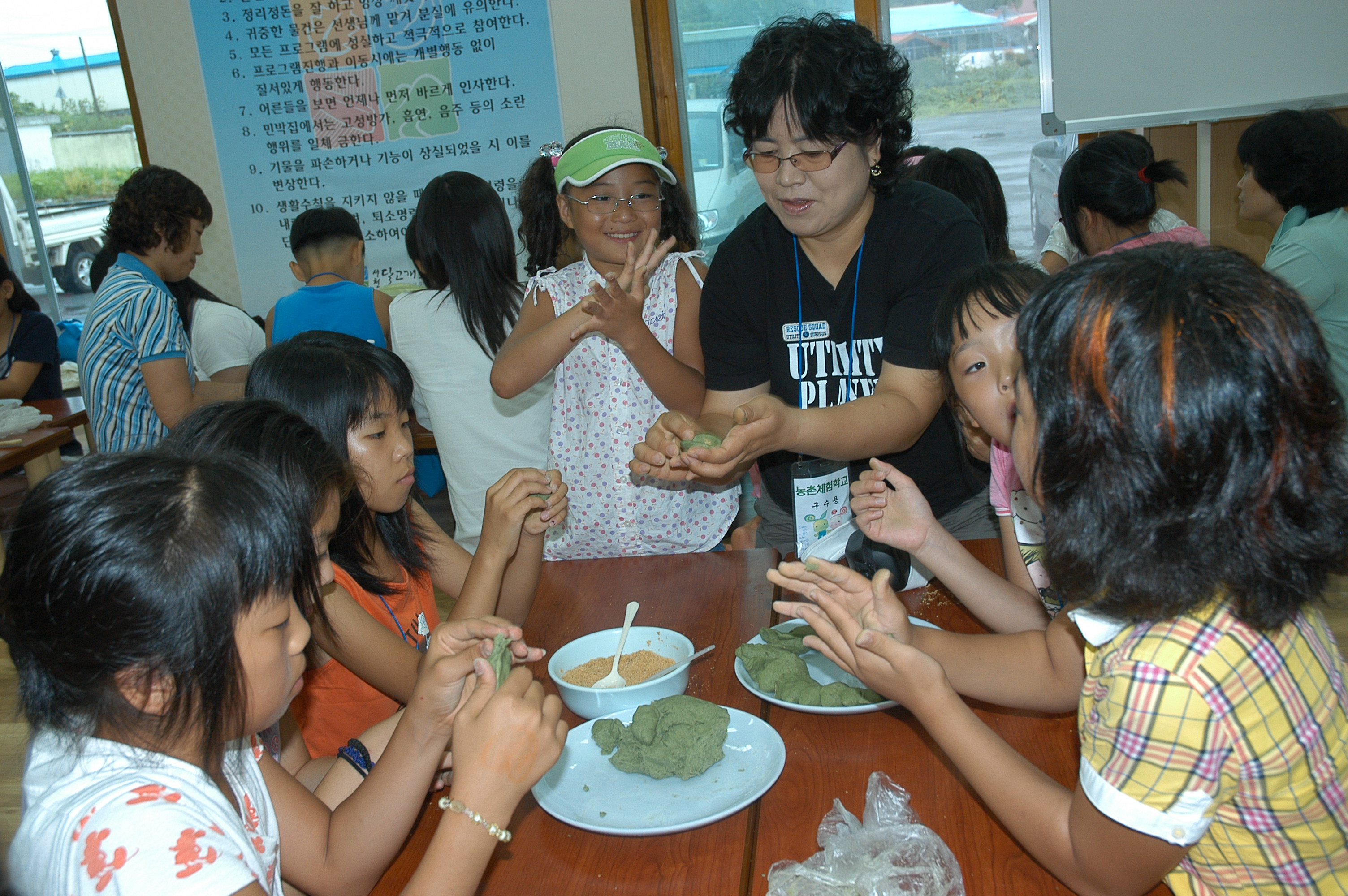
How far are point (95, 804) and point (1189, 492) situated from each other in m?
0.99

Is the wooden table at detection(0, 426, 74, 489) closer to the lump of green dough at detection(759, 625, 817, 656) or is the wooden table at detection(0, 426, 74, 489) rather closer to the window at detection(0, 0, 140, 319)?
the window at detection(0, 0, 140, 319)

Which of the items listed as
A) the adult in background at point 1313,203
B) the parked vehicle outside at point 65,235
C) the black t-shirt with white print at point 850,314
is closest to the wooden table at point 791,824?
the black t-shirt with white print at point 850,314

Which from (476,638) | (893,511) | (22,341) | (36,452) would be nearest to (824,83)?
(893,511)

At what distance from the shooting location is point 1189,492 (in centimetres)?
78

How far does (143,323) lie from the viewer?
9.45 ft

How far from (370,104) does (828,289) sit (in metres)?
3.28

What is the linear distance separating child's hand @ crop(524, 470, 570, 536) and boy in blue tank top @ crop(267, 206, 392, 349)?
1.85 metres

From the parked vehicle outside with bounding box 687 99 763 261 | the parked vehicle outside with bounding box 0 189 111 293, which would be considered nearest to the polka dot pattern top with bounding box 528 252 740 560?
the parked vehicle outside with bounding box 687 99 763 261

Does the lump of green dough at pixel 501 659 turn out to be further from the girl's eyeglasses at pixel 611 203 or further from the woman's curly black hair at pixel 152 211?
the woman's curly black hair at pixel 152 211

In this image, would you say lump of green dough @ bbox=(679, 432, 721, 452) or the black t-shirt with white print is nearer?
lump of green dough @ bbox=(679, 432, 721, 452)

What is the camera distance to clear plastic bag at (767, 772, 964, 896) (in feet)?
3.02

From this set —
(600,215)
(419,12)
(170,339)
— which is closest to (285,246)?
(419,12)

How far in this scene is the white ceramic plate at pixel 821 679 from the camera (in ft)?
4.03

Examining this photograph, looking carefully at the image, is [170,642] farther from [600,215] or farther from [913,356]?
[600,215]
